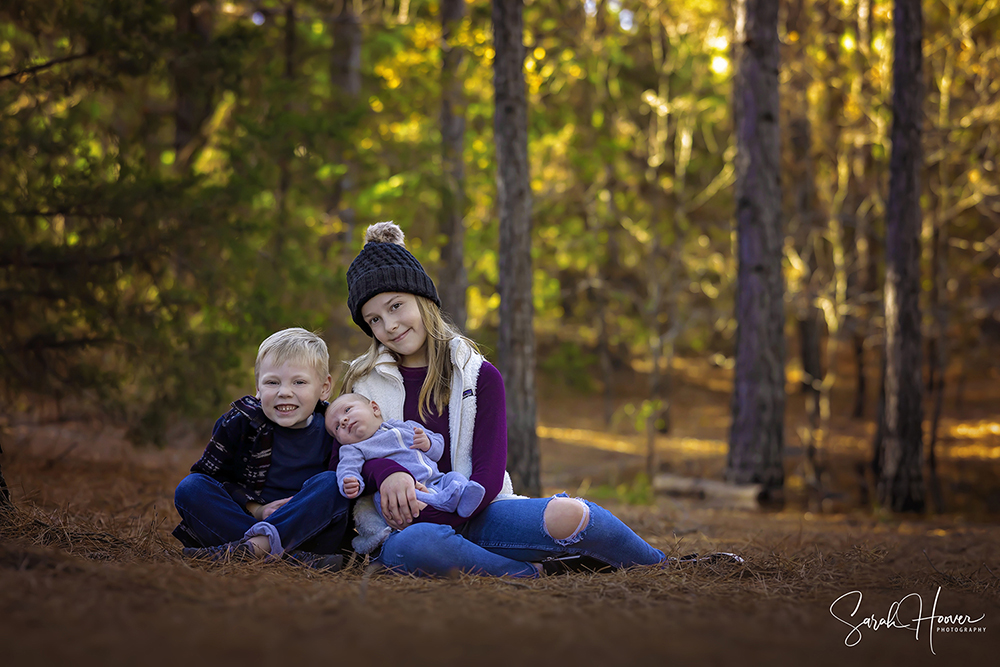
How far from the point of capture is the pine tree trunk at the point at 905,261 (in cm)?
854

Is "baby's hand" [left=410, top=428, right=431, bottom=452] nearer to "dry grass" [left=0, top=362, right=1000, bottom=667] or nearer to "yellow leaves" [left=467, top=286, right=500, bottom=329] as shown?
"dry grass" [left=0, top=362, right=1000, bottom=667]

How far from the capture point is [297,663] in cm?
162

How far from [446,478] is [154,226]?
407 cm

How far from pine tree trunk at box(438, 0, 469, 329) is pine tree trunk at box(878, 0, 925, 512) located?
17.2ft

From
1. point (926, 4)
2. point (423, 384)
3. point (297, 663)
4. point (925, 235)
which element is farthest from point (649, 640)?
point (926, 4)

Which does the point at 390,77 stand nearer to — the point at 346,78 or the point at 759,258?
the point at 346,78

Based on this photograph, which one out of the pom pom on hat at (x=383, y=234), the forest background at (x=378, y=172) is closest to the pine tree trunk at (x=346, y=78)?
the forest background at (x=378, y=172)

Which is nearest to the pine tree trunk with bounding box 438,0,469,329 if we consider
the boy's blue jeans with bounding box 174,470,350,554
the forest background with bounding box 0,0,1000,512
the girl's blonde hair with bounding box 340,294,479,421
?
the forest background with bounding box 0,0,1000,512

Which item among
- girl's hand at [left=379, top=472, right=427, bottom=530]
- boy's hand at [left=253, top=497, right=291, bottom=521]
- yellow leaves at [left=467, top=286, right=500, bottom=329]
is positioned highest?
yellow leaves at [left=467, top=286, right=500, bottom=329]

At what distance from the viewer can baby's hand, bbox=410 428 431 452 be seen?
125 inches

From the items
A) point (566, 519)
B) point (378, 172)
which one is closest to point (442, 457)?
point (566, 519)

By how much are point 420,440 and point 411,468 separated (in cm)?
15

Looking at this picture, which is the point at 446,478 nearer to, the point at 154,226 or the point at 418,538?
the point at 418,538

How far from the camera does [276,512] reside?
3117 millimetres
